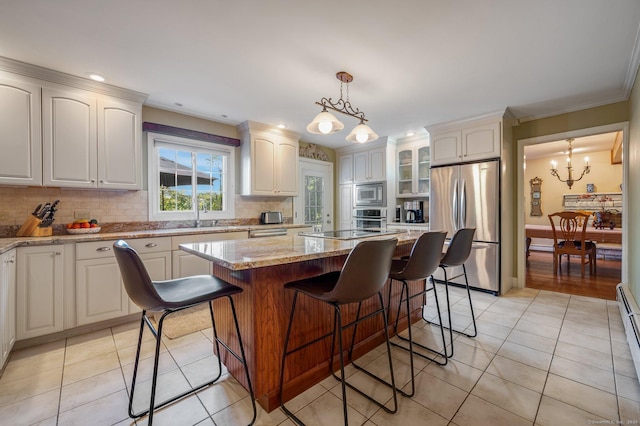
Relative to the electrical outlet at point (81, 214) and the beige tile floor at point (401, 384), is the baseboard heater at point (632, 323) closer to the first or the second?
the beige tile floor at point (401, 384)

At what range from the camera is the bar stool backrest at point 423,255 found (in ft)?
5.80

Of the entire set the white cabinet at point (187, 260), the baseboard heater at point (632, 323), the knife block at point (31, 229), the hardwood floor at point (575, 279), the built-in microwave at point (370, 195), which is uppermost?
the built-in microwave at point (370, 195)

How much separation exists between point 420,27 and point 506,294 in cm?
341

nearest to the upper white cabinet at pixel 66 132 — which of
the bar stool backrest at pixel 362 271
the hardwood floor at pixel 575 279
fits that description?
the bar stool backrest at pixel 362 271

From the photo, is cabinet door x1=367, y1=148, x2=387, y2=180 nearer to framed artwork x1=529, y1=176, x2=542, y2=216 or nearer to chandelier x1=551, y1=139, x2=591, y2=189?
chandelier x1=551, y1=139, x2=591, y2=189

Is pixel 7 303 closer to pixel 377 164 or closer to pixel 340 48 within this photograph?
pixel 340 48

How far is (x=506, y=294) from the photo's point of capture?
11.9ft

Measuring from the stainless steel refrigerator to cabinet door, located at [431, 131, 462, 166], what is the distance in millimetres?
115

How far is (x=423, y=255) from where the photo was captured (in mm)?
1803

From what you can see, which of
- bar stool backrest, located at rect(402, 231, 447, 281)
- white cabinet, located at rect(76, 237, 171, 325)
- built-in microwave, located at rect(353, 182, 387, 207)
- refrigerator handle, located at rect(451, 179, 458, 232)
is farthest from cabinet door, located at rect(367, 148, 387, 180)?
white cabinet, located at rect(76, 237, 171, 325)

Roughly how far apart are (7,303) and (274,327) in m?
2.05

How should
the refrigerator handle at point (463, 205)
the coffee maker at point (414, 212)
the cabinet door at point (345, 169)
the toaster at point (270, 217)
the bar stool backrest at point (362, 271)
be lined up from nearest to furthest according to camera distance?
the bar stool backrest at point (362, 271), the refrigerator handle at point (463, 205), the toaster at point (270, 217), the coffee maker at point (414, 212), the cabinet door at point (345, 169)

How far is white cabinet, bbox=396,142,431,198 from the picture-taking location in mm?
4652

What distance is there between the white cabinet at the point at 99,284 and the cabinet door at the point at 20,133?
800 millimetres
